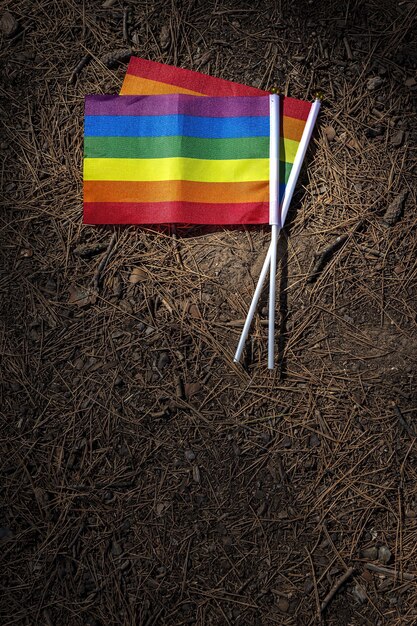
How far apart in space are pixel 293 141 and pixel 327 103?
20cm

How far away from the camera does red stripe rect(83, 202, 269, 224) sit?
2.05 metres

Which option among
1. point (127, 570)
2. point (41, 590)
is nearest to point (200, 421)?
point (127, 570)

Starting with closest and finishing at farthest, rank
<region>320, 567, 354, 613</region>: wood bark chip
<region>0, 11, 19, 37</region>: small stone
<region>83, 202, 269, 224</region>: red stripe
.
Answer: <region>320, 567, 354, 613</region>: wood bark chip
<region>83, 202, 269, 224</region>: red stripe
<region>0, 11, 19, 37</region>: small stone

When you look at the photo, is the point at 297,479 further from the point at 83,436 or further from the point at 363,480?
the point at 83,436

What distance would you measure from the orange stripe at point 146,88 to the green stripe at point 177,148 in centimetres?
19

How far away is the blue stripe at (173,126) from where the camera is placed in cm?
207

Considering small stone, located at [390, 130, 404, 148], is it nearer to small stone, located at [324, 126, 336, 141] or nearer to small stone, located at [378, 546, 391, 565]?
small stone, located at [324, 126, 336, 141]

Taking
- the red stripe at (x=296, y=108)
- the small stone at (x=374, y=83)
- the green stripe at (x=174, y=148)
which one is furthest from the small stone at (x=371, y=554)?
the small stone at (x=374, y=83)

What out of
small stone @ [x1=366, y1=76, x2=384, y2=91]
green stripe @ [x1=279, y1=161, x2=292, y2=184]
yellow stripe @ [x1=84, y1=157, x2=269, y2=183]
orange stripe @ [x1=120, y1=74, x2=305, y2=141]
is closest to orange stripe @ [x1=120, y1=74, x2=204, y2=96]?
orange stripe @ [x1=120, y1=74, x2=305, y2=141]

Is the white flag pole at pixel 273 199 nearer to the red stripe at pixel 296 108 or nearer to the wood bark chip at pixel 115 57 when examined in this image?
the red stripe at pixel 296 108

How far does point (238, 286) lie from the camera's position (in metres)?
2.08

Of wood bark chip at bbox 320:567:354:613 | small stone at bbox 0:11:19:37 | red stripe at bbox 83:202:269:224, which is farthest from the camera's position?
small stone at bbox 0:11:19:37

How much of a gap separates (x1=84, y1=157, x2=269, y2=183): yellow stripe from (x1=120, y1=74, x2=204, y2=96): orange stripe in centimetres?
27

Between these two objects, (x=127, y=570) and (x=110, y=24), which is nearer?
(x=127, y=570)
